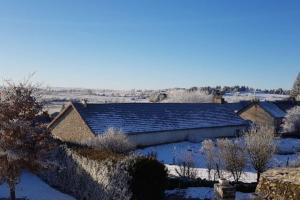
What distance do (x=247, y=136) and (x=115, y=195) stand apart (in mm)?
13113

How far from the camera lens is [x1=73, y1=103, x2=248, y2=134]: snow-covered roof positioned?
4366cm

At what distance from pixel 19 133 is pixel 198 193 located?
846cm

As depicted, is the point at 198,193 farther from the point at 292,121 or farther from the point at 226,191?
the point at 292,121

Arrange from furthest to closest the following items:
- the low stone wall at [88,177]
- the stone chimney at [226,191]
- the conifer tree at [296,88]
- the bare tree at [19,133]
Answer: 1. the conifer tree at [296,88]
2. the bare tree at [19,133]
3. the low stone wall at [88,177]
4. the stone chimney at [226,191]

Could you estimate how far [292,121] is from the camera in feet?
200

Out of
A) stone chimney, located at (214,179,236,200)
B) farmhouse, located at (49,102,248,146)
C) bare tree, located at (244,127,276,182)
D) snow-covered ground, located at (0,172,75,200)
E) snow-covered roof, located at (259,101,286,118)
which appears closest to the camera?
stone chimney, located at (214,179,236,200)

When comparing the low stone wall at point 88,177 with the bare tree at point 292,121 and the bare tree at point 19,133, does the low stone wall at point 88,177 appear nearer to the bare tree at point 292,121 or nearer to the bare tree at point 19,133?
the bare tree at point 19,133

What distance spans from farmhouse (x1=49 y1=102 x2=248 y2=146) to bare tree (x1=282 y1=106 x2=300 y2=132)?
6.91m

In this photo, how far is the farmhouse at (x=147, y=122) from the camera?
43.2 metres

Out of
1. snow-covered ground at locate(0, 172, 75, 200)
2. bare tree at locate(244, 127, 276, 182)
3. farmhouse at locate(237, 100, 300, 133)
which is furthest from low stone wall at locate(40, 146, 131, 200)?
farmhouse at locate(237, 100, 300, 133)

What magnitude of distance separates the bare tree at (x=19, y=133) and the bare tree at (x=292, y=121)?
47.2 metres

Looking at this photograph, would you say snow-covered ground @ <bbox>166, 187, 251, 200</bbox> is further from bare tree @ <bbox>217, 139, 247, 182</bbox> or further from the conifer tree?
the conifer tree

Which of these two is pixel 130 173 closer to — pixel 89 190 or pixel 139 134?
pixel 89 190

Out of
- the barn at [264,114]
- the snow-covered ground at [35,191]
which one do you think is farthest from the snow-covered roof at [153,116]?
the snow-covered ground at [35,191]
